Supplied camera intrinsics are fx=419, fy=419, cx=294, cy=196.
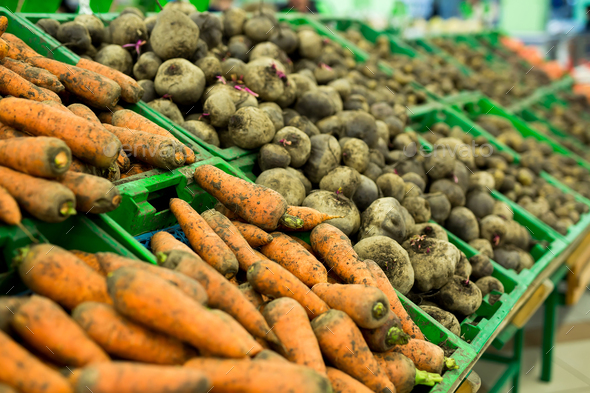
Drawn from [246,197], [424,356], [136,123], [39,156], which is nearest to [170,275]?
[39,156]

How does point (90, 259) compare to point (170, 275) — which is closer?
point (170, 275)

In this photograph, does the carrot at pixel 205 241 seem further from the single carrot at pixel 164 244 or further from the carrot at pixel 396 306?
the carrot at pixel 396 306

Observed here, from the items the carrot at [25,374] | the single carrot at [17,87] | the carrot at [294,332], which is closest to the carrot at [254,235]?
the carrot at [294,332]

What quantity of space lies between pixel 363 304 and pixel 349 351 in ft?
0.55

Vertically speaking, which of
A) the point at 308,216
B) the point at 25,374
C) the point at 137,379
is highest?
the point at 308,216

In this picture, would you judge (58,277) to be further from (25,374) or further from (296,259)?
Result: (296,259)

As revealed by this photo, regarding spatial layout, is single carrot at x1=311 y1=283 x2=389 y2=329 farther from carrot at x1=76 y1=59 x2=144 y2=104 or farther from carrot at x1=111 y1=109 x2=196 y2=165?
carrot at x1=76 y1=59 x2=144 y2=104

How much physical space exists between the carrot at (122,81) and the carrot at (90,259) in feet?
3.79

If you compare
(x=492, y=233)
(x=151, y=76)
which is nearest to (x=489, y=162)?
(x=492, y=233)

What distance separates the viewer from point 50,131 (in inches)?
64.9

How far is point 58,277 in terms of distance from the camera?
1.24 meters

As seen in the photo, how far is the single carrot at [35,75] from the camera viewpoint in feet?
6.61

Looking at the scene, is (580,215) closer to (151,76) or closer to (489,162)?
(489,162)

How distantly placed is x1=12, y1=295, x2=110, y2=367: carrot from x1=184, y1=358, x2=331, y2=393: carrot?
267 mm
